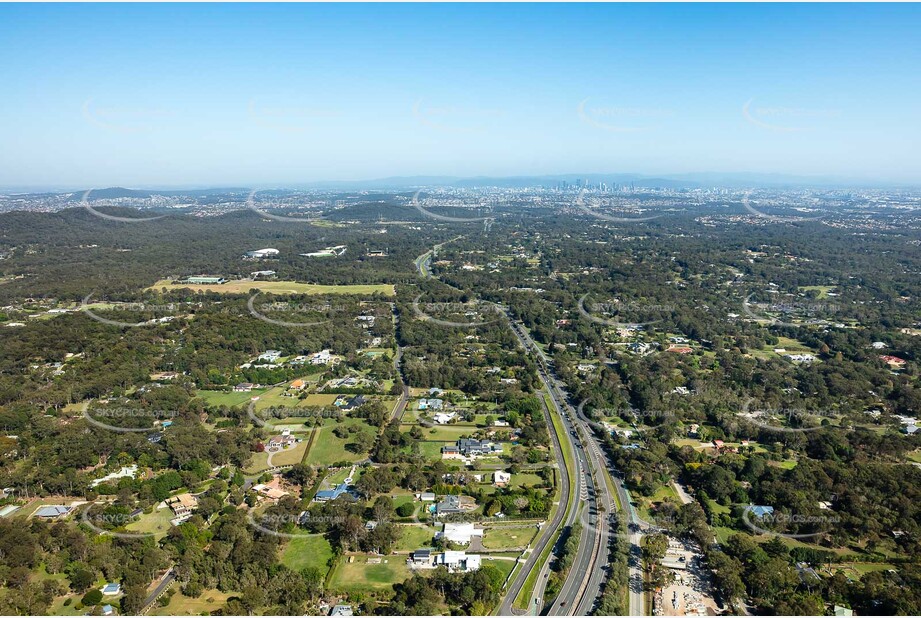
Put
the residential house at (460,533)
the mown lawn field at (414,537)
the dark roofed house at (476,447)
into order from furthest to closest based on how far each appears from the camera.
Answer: the dark roofed house at (476,447), the residential house at (460,533), the mown lawn field at (414,537)

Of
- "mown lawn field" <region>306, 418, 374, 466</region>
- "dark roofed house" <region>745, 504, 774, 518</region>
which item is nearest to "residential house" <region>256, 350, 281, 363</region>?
"mown lawn field" <region>306, 418, 374, 466</region>

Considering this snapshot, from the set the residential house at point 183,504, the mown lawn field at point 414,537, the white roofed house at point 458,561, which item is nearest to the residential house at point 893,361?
the white roofed house at point 458,561

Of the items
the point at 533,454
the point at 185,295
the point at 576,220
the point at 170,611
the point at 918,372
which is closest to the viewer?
the point at 170,611

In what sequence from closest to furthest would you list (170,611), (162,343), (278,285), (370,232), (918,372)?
1. (170,611)
2. (918,372)
3. (162,343)
4. (278,285)
5. (370,232)

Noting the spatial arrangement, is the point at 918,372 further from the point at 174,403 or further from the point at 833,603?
the point at 174,403

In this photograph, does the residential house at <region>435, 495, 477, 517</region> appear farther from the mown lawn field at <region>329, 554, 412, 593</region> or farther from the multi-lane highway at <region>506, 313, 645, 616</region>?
the multi-lane highway at <region>506, 313, 645, 616</region>

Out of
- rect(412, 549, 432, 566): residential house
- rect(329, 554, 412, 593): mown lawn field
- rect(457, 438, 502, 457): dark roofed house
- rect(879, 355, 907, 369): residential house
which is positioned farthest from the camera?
rect(879, 355, 907, 369): residential house

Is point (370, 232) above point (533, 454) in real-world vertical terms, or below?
above

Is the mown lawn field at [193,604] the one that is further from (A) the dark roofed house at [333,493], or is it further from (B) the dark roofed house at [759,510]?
(B) the dark roofed house at [759,510]

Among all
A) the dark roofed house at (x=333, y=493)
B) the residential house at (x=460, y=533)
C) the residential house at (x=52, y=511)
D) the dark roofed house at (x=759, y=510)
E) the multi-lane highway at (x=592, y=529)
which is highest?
the residential house at (x=52, y=511)

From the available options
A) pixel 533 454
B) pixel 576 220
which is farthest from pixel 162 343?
pixel 576 220

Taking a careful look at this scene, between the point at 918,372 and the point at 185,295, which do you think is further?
the point at 185,295
